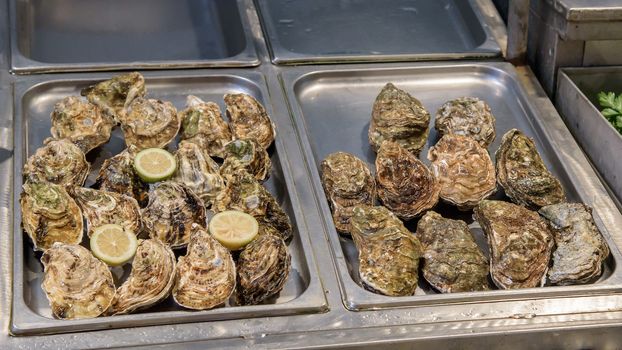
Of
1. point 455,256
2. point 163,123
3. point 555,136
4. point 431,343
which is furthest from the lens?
point 555,136

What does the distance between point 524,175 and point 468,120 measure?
25 cm

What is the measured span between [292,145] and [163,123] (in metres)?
0.34

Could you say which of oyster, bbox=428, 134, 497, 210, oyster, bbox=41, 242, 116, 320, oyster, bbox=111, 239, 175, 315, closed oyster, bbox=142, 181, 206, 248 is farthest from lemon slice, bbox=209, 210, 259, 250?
oyster, bbox=428, 134, 497, 210

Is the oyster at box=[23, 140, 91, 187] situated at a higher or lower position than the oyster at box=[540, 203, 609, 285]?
higher

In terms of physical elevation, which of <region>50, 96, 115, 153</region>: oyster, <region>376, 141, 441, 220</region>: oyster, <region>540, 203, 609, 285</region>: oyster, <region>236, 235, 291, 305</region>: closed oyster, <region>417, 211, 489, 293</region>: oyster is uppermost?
<region>50, 96, 115, 153</region>: oyster

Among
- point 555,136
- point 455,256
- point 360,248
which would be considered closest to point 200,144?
point 360,248

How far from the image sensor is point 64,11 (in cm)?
286

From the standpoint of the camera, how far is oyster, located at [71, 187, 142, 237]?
180cm

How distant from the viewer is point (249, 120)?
213 centimetres

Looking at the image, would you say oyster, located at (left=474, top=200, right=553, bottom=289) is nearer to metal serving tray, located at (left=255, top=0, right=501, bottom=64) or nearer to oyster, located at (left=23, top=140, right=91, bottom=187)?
metal serving tray, located at (left=255, top=0, right=501, bottom=64)

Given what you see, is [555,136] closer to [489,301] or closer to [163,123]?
[489,301]

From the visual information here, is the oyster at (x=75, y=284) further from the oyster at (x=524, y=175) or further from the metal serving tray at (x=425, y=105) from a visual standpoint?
the oyster at (x=524, y=175)

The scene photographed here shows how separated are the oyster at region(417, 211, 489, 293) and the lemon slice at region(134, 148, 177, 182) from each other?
2.02 ft

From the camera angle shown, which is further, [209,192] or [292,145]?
[292,145]
